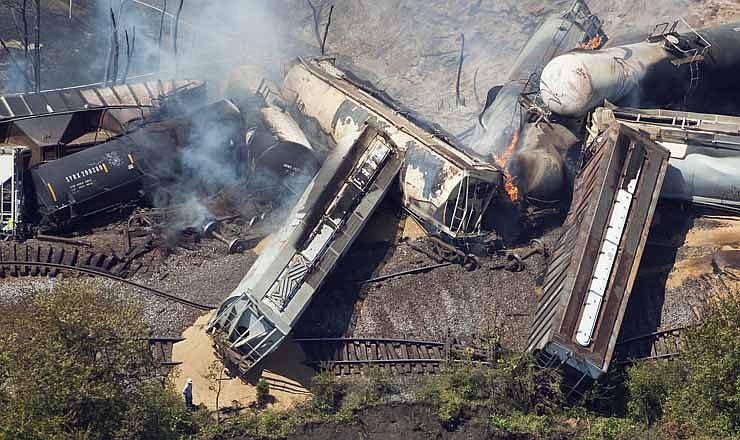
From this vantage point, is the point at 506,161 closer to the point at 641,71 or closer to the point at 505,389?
the point at 641,71

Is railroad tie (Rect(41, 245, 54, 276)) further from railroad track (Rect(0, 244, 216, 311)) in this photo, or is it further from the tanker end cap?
the tanker end cap

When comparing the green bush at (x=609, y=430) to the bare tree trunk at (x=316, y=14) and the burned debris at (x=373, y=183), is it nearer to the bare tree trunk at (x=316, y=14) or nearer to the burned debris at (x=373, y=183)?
the burned debris at (x=373, y=183)

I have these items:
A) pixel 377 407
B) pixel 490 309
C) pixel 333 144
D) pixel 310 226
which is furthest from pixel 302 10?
pixel 377 407

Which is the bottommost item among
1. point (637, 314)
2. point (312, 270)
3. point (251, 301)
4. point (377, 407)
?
point (377, 407)

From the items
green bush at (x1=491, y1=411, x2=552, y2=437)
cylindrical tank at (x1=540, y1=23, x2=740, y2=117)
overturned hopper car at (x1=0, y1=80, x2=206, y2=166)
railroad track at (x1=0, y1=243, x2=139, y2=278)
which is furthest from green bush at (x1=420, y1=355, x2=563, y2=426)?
overturned hopper car at (x1=0, y1=80, x2=206, y2=166)

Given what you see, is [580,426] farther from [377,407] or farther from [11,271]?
[11,271]

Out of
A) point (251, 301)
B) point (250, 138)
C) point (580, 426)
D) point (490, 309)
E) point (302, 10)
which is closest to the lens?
point (580, 426)

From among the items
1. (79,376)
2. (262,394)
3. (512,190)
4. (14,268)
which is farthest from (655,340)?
(14,268)
